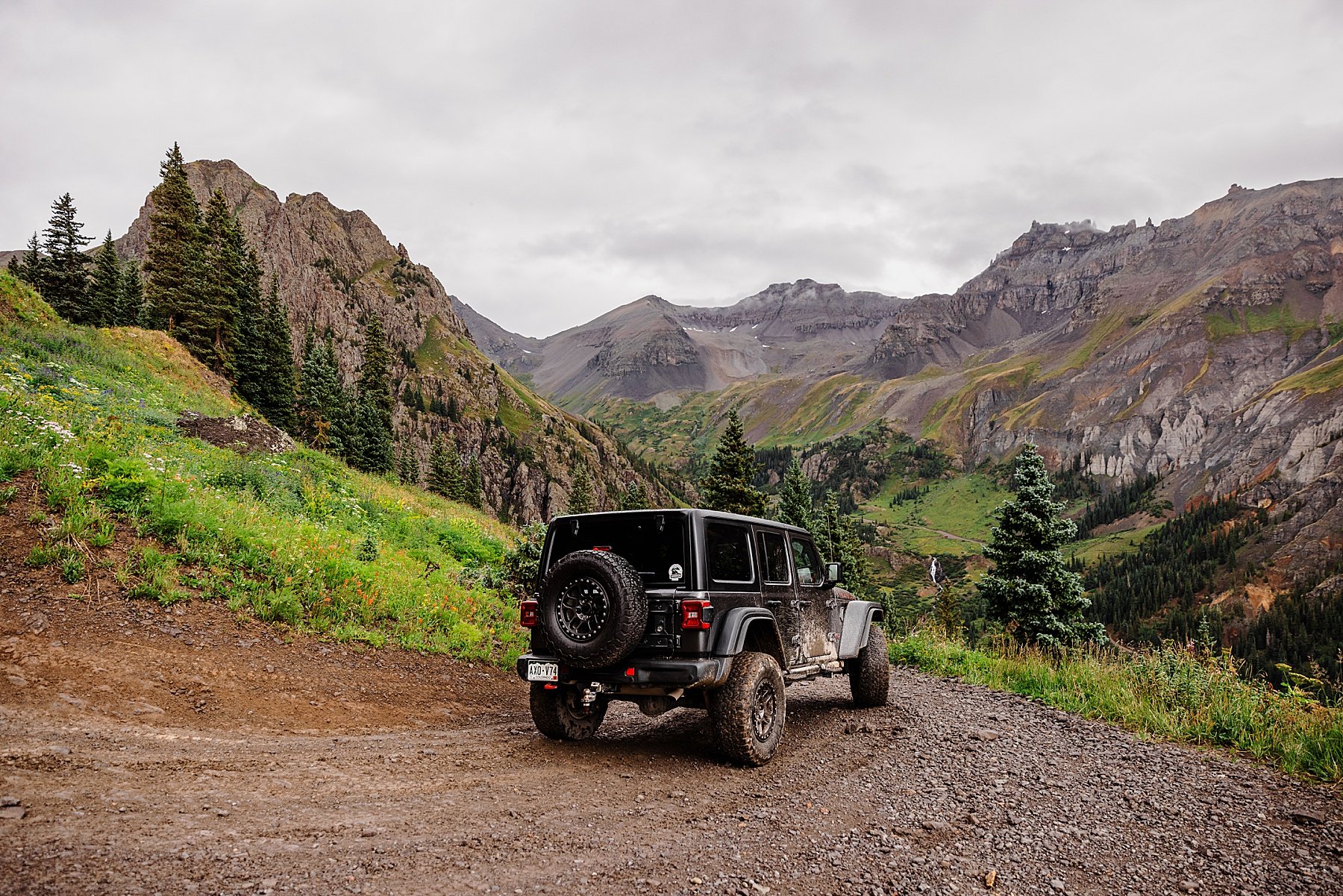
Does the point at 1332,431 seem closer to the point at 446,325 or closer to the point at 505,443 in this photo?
the point at 505,443

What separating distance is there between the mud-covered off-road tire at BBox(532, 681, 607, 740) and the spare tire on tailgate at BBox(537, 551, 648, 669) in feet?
2.88

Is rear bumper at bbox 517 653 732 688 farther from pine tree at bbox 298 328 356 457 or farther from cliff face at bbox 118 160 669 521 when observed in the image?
cliff face at bbox 118 160 669 521

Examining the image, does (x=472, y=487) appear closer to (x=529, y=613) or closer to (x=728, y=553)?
(x=529, y=613)

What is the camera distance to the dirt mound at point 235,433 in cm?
1566

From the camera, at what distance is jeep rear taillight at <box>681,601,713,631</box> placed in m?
6.26

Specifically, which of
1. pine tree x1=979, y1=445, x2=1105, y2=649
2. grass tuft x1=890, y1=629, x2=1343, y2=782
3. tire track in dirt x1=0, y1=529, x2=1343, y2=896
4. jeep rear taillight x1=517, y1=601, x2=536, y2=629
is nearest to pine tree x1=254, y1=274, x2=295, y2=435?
tire track in dirt x1=0, y1=529, x2=1343, y2=896

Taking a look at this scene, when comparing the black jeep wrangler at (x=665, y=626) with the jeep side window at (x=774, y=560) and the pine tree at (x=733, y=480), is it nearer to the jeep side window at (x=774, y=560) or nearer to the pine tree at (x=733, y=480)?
the jeep side window at (x=774, y=560)

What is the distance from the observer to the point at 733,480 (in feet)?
123

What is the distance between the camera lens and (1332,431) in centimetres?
19012

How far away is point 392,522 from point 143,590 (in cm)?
757

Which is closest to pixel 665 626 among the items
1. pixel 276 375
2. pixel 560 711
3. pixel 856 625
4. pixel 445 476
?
pixel 560 711

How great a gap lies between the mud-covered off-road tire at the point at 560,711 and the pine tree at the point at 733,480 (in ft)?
93.4

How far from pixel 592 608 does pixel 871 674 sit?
199 inches

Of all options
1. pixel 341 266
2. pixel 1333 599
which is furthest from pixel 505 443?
pixel 1333 599
